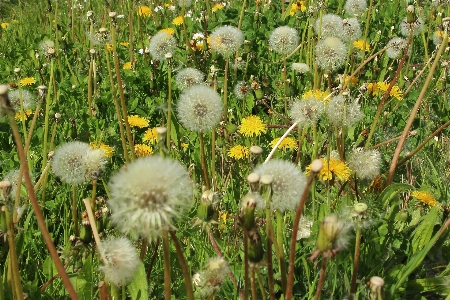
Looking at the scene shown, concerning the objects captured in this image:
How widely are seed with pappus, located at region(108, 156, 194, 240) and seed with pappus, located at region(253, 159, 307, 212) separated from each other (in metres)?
0.39

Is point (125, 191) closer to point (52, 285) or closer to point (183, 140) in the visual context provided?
point (52, 285)

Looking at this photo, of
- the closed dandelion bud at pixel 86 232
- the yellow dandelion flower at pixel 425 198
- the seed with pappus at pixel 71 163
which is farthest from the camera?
the yellow dandelion flower at pixel 425 198

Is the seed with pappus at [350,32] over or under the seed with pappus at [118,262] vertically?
over

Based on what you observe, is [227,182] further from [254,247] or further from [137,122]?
[254,247]

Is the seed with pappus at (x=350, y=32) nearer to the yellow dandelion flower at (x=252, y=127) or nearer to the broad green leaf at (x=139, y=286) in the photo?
the yellow dandelion flower at (x=252, y=127)

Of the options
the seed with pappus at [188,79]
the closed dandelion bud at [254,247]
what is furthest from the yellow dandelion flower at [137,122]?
the closed dandelion bud at [254,247]

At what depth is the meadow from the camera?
3.51ft

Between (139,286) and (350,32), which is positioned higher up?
(350,32)

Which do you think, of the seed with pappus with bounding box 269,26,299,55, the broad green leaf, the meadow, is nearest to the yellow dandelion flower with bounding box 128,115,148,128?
the meadow

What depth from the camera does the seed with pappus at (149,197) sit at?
0.90 m

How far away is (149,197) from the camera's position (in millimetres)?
902

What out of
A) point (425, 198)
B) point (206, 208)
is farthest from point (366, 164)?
point (206, 208)

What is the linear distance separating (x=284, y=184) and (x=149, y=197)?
51 cm

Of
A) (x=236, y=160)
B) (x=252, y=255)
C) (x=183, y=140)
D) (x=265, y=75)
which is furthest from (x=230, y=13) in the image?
(x=252, y=255)
